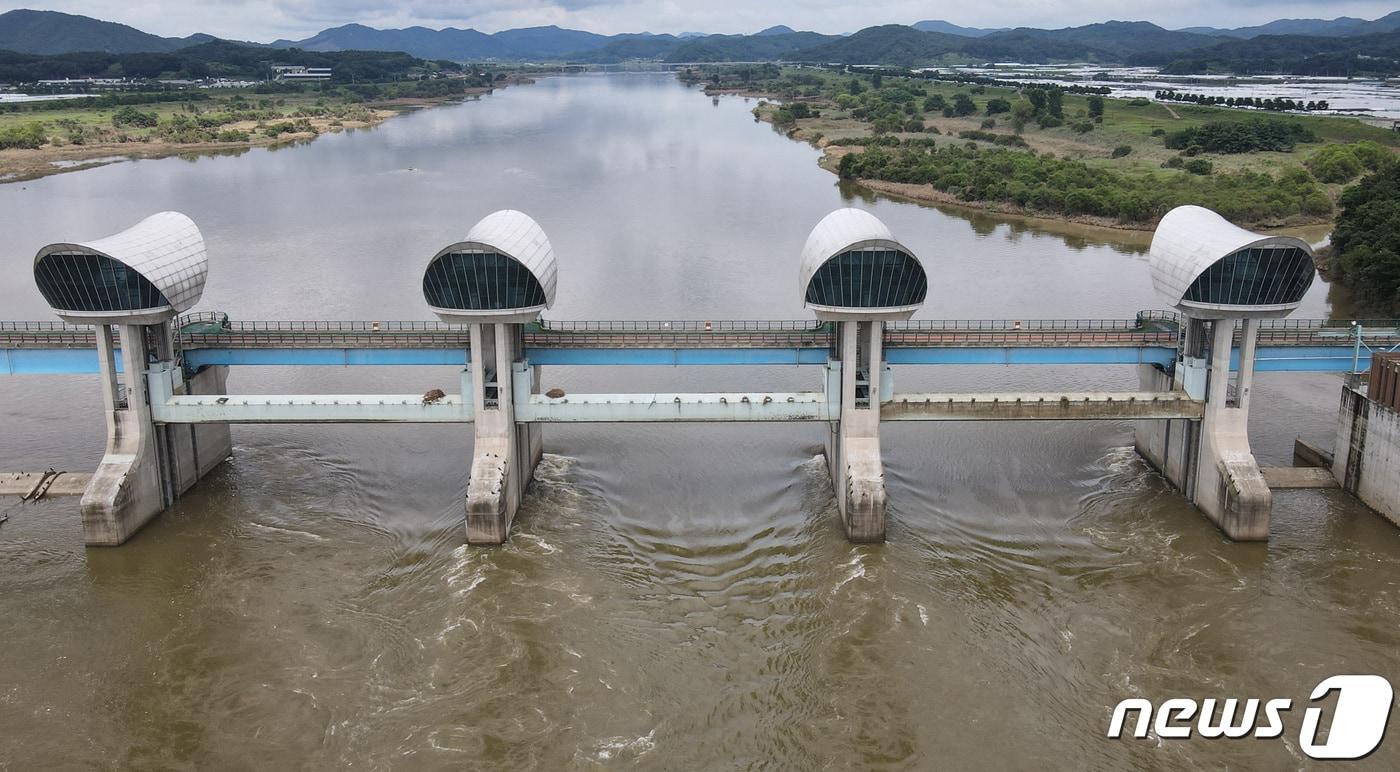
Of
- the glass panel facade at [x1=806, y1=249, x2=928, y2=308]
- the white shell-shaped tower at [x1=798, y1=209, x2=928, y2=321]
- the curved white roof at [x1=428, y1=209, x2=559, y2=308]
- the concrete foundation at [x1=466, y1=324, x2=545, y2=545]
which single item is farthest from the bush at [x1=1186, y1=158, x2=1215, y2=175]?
the concrete foundation at [x1=466, y1=324, x2=545, y2=545]

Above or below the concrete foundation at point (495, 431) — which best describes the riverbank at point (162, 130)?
above

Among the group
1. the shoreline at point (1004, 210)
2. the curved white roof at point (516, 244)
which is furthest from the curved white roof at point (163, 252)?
the shoreline at point (1004, 210)

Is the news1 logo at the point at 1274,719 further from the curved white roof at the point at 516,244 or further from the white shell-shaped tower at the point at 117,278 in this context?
the white shell-shaped tower at the point at 117,278

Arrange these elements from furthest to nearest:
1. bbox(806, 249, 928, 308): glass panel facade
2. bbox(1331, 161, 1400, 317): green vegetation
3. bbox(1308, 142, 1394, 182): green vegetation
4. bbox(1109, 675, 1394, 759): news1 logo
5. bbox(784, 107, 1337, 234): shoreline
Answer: bbox(1308, 142, 1394, 182): green vegetation → bbox(784, 107, 1337, 234): shoreline → bbox(1331, 161, 1400, 317): green vegetation → bbox(806, 249, 928, 308): glass panel facade → bbox(1109, 675, 1394, 759): news1 logo

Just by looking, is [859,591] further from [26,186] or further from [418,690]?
[26,186]

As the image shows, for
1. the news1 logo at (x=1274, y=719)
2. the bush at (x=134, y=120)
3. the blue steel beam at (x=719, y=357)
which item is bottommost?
the news1 logo at (x=1274, y=719)

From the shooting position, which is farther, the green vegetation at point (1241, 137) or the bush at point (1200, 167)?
the green vegetation at point (1241, 137)

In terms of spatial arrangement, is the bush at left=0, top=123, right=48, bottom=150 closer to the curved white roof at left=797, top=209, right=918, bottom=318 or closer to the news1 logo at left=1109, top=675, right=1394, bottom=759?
the curved white roof at left=797, top=209, right=918, bottom=318
